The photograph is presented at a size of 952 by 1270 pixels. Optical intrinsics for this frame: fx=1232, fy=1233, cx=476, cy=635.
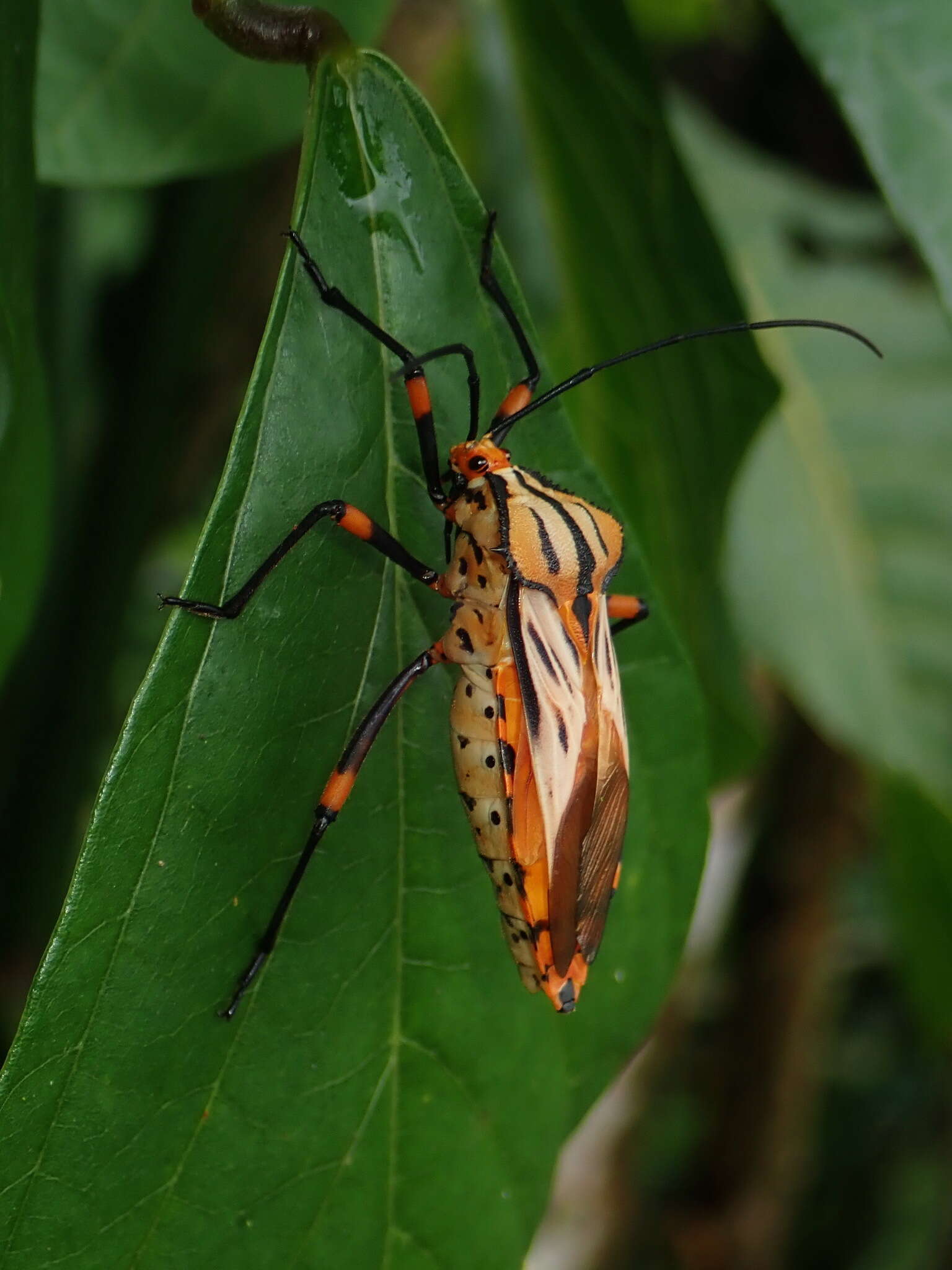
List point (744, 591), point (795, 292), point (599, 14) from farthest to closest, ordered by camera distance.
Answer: point (795, 292) → point (744, 591) → point (599, 14)

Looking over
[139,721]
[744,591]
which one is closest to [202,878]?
[139,721]

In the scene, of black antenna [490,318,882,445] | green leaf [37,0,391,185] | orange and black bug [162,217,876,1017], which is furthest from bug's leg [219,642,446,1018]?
green leaf [37,0,391,185]

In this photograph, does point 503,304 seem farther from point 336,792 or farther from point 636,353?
point 336,792

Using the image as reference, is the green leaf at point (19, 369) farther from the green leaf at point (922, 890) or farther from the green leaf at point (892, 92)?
the green leaf at point (922, 890)

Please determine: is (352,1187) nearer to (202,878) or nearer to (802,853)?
(202,878)

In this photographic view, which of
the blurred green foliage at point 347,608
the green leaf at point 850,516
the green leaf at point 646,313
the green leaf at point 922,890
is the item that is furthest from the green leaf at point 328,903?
the green leaf at point 850,516

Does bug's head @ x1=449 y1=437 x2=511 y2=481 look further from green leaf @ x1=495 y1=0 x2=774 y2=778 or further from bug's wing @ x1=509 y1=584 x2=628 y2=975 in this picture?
green leaf @ x1=495 y1=0 x2=774 y2=778

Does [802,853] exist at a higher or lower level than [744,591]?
lower
